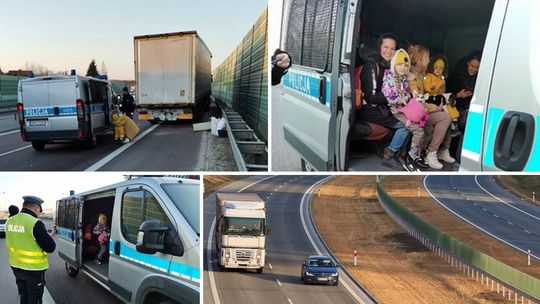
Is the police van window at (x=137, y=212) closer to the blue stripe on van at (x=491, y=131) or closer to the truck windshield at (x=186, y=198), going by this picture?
the truck windshield at (x=186, y=198)

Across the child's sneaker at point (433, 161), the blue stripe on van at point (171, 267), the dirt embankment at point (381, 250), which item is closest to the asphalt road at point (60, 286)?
the blue stripe on van at point (171, 267)

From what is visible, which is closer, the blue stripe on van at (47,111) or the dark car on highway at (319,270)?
the dark car on highway at (319,270)

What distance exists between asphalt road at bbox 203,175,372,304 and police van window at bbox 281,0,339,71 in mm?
732

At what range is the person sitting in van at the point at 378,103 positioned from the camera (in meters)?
3.11

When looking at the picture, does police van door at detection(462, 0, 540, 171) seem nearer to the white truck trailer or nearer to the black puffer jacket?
the black puffer jacket

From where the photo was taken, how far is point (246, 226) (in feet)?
9.50

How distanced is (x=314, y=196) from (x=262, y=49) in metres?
1.15

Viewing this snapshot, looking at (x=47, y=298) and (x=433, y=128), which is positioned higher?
(x=433, y=128)

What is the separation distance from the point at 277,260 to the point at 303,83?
3.64 ft

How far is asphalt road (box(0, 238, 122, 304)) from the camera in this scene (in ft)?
10.1

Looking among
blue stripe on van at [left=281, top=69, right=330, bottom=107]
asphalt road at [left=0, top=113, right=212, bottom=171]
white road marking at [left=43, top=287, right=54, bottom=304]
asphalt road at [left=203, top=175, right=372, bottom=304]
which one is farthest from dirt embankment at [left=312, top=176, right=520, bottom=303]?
white road marking at [left=43, top=287, right=54, bottom=304]

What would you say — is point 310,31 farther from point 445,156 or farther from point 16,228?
point 16,228

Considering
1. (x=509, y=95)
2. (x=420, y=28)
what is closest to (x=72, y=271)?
(x=509, y=95)

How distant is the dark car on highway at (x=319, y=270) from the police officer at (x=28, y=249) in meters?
1.53
